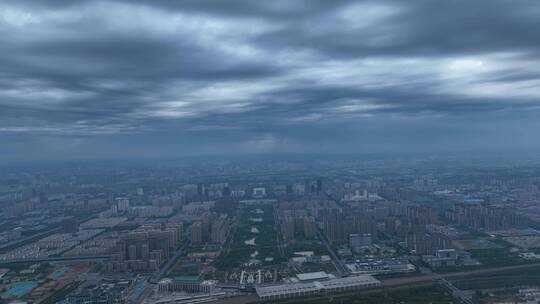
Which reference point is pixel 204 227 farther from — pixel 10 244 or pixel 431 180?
pixel 431 180

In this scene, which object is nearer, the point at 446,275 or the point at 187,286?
the point at 187,286

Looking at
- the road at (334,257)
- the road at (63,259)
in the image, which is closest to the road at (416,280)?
the road at (334,257)

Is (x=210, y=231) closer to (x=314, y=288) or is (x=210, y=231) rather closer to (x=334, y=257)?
(x=334, y=257)

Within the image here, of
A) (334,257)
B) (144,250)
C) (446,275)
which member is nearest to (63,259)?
(144,250)

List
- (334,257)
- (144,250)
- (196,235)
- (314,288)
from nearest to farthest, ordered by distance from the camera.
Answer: (314,288)
(334,257)
(144,250)
(196,235)

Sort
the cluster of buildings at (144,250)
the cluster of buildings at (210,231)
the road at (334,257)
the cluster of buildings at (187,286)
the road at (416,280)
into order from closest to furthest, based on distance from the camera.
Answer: the road at (416,280)
the cluster of buildings at (187,286)
the road at (334,257)
the cluster of buildings at (144,250)
the cluster of buildings at (210,231)

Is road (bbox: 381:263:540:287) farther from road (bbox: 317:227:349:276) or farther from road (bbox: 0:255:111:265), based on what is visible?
road (bbox: 0:255:111:265)

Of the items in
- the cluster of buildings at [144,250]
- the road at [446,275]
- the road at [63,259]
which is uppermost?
the cluster of buildings at [144,250]

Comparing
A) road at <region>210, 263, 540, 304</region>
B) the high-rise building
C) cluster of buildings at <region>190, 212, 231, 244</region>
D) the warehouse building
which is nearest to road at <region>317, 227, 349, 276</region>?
the warehouse building

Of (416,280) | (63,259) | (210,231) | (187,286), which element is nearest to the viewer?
(187,286)

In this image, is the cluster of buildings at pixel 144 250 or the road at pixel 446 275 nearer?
the road at pixel 446 275

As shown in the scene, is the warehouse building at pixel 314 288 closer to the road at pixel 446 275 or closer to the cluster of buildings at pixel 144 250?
the road at pixel 446 275

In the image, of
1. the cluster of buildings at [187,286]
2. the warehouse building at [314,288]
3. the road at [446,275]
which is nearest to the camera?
the warehouse building at [314,288]
